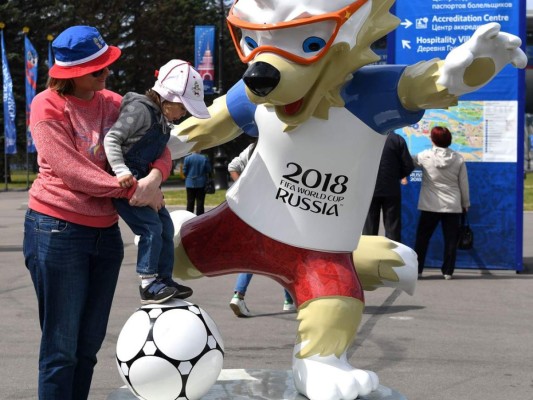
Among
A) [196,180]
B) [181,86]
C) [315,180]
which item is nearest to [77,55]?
[181,86]

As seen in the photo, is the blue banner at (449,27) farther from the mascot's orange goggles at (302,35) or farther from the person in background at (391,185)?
the mascot's orange goggles at (302,35)

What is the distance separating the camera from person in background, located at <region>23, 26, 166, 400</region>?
3.54m

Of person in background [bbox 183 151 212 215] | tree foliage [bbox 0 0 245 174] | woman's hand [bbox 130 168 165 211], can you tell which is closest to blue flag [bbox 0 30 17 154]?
tree foliage [bbox 0 0 245 174]

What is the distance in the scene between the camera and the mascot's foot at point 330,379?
383cm

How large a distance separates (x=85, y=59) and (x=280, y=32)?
806 millimetres

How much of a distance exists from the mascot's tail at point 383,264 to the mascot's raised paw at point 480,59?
0.98m

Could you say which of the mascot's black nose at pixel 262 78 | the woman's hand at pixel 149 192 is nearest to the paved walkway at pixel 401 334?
the woman's hand at pixel 149 192

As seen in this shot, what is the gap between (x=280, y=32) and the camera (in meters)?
3.71

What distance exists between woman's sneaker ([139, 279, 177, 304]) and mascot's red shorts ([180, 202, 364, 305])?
1.81 ft

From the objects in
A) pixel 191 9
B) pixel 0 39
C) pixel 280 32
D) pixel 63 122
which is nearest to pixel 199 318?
pixel 63 122

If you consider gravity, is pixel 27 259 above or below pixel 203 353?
above

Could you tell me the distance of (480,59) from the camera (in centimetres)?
379

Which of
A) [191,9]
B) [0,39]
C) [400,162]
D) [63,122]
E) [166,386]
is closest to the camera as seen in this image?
[63,122]

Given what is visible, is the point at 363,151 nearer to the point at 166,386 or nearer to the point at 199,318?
the point at 199,318
